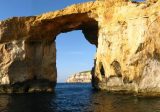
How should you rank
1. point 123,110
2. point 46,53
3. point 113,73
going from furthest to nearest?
point 46,53 < point 113,73 < point 123,110

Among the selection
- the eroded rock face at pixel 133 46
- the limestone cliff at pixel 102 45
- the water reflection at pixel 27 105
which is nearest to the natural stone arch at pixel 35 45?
the limestone cliff at pixel 102 45

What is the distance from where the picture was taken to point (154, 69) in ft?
127

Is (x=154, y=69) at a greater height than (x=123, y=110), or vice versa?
(x=154, y=69)

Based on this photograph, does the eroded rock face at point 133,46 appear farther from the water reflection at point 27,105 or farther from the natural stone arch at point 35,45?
the water reflection at point 27,105

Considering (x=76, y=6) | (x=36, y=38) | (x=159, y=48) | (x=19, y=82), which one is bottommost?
(x=19, y=82)

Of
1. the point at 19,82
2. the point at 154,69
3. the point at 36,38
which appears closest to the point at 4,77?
the point at 19,82

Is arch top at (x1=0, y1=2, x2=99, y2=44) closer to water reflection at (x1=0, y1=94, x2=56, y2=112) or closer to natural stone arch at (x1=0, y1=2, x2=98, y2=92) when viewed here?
natural stone arch at (x1=0, y1=2, x2=98, y2=92)

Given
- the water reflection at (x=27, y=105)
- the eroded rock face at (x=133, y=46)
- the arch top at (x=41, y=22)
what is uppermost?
the arch top at (x=41, y=22)

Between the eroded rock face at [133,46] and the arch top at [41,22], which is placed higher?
the arch top at [41,22]

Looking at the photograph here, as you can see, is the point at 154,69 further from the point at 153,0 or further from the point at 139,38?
the point at 153,0

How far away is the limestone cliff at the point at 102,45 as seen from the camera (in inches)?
1538

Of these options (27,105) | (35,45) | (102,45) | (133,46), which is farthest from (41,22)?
(27,105)

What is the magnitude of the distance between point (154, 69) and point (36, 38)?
78.5 feet

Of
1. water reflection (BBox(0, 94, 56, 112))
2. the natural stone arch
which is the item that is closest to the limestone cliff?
the natural stone arch
